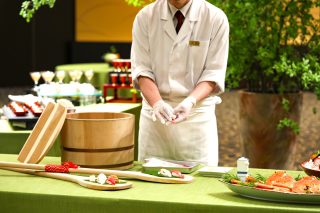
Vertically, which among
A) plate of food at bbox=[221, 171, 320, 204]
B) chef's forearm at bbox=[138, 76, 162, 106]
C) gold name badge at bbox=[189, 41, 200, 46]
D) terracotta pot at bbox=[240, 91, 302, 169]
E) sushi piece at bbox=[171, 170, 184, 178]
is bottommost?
terracotta pot at bbox=[240, 91, 302, 169]

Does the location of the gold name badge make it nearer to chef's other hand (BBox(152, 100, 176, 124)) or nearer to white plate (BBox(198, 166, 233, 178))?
chef's other hand (BBox(152, 100, 176, 124))

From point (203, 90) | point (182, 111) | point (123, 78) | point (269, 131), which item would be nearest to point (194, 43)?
point (203, 90)

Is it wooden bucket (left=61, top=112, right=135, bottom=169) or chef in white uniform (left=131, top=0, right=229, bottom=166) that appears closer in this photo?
wooden bucket (left=61, top=112, right=135, bottom=169)

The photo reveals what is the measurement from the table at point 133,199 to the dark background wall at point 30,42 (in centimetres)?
1148

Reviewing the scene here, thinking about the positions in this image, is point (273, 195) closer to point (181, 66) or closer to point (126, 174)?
point (126, 174)

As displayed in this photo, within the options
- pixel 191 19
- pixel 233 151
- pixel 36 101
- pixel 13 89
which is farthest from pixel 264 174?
pixel 13 89

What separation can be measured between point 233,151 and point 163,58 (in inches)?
199

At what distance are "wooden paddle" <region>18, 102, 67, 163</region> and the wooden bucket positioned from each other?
4cm

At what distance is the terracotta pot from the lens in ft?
18.9

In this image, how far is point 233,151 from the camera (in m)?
8.36

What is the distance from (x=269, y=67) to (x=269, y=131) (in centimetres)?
53

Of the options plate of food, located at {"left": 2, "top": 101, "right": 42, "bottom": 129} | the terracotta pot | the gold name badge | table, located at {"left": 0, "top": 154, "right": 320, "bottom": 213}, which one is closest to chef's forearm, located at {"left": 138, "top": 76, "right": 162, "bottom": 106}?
the gold name badge

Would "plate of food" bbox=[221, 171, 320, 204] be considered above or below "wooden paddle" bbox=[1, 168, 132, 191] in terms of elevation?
above

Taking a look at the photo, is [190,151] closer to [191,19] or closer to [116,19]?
[191,19]
